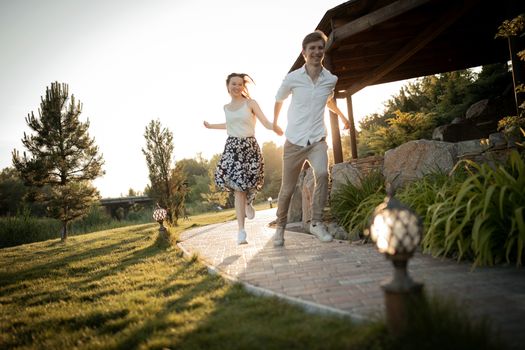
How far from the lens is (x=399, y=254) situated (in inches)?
54.6

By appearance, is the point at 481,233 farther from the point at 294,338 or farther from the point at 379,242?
the point at 294,338

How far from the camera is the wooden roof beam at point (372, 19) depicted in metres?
4.88

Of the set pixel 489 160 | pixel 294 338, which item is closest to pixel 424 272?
pixel 294 338

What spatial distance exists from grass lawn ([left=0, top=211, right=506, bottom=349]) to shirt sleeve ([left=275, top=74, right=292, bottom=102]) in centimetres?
205

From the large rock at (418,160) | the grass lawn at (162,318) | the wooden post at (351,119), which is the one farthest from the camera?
the wooden post at (351,119)

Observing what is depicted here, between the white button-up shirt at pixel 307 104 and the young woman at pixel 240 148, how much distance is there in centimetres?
63

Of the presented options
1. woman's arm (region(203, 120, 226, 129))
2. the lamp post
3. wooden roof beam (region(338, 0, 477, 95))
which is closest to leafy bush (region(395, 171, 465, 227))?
the lamp post

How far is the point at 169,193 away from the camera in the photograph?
406 inches

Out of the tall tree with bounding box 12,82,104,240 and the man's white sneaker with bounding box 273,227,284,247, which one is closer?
the man's white sneaker with bounding box 273,227,284,247

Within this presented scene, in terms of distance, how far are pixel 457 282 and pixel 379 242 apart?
3.10ft

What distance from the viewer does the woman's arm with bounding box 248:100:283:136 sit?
12.9ft

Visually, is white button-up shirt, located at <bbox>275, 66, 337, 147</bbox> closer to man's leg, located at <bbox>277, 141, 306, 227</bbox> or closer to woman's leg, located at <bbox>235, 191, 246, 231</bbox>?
man's leg, located at <bbox>277, 141, 306, 227</bbox>

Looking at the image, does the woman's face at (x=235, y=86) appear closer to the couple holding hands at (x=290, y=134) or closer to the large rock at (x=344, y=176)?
the couple holding hands at (x=290, y=134)

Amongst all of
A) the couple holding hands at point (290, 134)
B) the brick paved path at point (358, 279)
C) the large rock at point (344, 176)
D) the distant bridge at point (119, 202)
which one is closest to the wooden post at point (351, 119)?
the large rock at point (344, 176)
